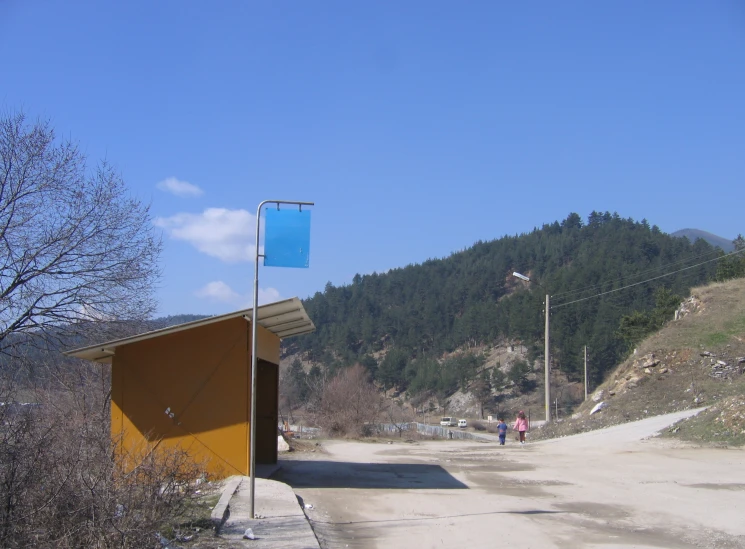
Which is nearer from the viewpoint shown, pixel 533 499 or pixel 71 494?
pixel 71 494

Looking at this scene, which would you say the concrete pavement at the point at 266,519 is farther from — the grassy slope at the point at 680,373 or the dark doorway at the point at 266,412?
the grassy slope at the point at 680,373

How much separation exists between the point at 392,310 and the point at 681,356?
98.3 m

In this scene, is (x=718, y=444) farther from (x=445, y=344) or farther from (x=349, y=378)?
(x=445, y=344)

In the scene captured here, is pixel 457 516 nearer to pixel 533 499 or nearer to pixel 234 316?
pixel 533 499

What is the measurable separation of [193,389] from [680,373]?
930 inches

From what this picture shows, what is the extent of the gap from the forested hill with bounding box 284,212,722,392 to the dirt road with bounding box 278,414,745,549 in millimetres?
40074

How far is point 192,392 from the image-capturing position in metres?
13.7

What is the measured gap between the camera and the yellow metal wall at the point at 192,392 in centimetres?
1342

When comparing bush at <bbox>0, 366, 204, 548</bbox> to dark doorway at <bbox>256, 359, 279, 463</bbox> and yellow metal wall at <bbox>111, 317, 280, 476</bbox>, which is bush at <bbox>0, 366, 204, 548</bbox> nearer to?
yellow metal wall at <bbox>111, 317, 280, 476</bbox>

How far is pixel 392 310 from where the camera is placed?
12875cm

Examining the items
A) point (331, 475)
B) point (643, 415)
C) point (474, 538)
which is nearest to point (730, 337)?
point (643, 415)

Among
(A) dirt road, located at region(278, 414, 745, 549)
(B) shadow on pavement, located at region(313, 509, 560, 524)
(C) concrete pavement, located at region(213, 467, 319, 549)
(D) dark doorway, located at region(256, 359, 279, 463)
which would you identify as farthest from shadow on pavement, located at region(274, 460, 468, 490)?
(B) shadow on pavement, located at region(313, 509, 560, 524)

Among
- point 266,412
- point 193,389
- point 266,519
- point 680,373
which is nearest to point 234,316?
point 193,389

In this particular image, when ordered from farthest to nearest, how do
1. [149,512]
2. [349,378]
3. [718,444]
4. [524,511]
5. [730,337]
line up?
1. [349,378]
2. [730,337]
3. [718,444]
4. [524,511]
5. [149,512]
